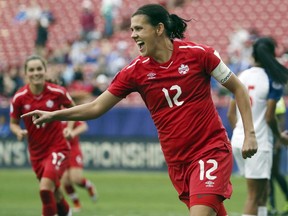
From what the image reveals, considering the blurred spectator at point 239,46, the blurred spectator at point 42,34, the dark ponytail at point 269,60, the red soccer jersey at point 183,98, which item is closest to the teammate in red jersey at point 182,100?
the red soccer jersey at point 183,98

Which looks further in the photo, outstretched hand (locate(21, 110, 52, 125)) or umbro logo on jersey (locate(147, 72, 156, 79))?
umbro logo on jersey (locate(147, 72, 156, 79))

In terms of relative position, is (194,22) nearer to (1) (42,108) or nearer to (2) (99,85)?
(2) (99,85)

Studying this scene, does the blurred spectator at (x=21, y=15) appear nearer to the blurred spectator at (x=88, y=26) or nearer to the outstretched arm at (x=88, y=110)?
the blurred spectator at (x=88, y=26)

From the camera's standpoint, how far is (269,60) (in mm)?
10023

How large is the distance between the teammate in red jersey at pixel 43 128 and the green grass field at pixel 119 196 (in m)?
2.38

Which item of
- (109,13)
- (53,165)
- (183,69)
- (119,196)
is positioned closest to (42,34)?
(109,13)

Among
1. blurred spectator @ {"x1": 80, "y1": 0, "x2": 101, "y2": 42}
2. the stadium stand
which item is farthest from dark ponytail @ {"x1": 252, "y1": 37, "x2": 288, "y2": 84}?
blurred spectator @ {"x1": 80, "y1": 0, "x2": 101, "y2": 42}

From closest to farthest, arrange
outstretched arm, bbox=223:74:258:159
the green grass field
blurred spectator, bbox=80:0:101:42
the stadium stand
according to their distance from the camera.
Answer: outstretched arm, bbox=223:74:258:159 < the green grass field < the stadium stand < blurred spectator, bbox=80:0:101:42

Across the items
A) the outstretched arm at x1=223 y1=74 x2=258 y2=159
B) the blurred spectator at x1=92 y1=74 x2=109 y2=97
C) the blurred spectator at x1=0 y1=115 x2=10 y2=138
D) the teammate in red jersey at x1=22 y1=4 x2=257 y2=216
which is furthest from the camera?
the blurred spectator at x1=92 y1=74 x2=109 y2=97

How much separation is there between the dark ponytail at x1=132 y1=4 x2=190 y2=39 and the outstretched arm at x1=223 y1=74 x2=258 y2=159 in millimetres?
675

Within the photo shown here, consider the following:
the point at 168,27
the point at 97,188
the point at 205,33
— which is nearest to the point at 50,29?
the point at 205,33

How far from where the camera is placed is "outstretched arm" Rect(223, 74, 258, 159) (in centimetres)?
738

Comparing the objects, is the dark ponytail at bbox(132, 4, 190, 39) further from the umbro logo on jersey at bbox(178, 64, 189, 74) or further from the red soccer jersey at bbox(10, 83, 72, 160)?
the red soccer jersey at bbox(10, 83, 72, 160)

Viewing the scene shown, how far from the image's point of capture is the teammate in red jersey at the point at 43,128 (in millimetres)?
11422
